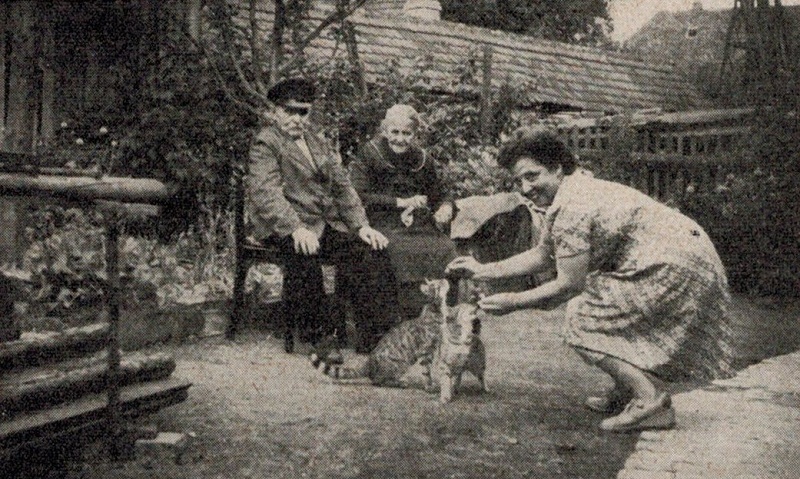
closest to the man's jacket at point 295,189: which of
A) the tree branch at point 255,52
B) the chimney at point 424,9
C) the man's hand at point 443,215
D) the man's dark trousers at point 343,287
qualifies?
the man's dark trousers at point 343,287

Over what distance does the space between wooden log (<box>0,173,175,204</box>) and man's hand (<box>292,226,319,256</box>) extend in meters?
2.35

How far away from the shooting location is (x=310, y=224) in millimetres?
5980

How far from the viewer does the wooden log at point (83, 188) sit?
3.09 meters

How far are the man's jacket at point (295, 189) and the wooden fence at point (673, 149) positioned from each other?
14.1 ft

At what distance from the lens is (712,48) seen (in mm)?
35906

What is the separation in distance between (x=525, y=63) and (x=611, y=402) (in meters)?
11.5

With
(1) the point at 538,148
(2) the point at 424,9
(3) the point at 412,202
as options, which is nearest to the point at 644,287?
(1) the point at 538,148

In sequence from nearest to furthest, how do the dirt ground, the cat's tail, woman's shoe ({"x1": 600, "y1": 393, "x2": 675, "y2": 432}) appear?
1. the dirt ground
2. woman's shoe ({"x1": 600, "y1": 393, "x2": 675, "y2": 432})
3. the cat's tail

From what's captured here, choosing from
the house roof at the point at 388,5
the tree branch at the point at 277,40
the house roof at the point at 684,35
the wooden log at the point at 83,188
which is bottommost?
the wooden log at the point at 83,188

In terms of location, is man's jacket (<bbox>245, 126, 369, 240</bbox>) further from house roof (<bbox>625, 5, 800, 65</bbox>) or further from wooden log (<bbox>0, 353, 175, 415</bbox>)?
house roof (<bbox>625, 5, 800, 65</bbox>)

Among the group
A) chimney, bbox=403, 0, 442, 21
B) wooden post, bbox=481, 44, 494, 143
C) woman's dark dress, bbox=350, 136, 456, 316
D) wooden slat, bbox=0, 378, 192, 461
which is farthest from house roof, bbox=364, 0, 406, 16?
wooden slat, bbox=0, 378, 192, 461

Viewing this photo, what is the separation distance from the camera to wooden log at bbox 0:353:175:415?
11.6 ft

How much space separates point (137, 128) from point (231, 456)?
550cm

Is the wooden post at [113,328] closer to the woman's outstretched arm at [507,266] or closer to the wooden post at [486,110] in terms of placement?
the woman's outstretched arm at [507,266]
